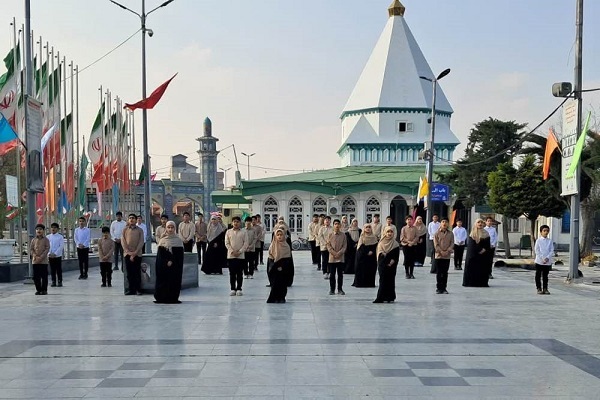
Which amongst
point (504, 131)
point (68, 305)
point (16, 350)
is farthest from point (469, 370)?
point (504, 131)

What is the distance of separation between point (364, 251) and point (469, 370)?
9.30 meters

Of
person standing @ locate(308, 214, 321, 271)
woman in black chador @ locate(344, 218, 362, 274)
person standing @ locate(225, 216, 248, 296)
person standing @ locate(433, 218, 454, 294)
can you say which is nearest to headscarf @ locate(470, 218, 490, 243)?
person standing @ locate(433, 218, 454, 294)

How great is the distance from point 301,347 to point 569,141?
11934 millimetres

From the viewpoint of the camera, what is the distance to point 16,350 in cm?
890

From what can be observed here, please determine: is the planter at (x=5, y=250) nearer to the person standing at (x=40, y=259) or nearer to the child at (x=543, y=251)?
the person standing at (x=40, y=259)

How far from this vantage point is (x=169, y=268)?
45.3 ft

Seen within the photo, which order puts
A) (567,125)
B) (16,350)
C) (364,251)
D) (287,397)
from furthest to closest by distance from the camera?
(567,125) < (364,251) < (16,350) < (287,397)

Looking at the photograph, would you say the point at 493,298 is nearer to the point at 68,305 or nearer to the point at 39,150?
the point at 68,305

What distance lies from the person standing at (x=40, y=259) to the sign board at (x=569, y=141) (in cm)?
1239

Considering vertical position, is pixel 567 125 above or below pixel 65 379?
above

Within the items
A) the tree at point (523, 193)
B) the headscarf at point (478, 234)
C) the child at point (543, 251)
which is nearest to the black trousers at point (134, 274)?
the headscarf at point (478, 234)

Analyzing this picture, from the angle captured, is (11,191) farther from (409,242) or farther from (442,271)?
(442,271)

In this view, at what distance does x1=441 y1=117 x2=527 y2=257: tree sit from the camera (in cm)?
3459

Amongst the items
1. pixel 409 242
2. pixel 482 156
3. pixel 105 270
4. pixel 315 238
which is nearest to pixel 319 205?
pixel 482 156
